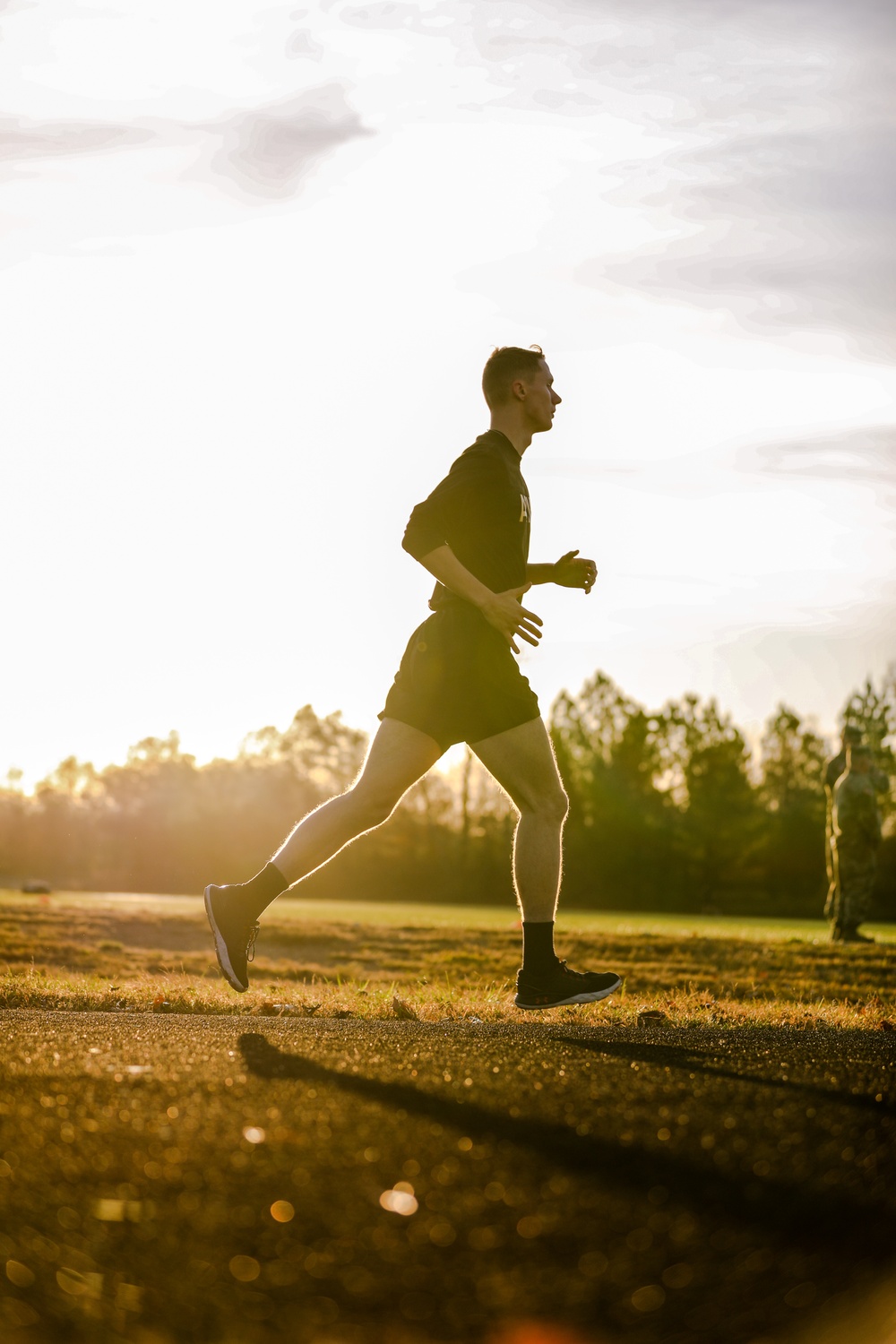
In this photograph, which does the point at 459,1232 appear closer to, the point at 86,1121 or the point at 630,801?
the point at 86,1121

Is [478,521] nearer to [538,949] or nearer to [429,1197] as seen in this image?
[538,949]

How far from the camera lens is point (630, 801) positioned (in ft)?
213

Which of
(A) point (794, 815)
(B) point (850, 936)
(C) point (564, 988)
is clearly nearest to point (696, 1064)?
(C) point (564, 988)

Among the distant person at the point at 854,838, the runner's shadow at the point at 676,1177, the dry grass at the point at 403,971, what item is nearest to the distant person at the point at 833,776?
the distant person at the point at 854,838

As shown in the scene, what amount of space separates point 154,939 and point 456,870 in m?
44.9

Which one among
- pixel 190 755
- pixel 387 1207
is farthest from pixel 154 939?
pixel 190 755

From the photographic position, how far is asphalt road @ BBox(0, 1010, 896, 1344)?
1.63 metres

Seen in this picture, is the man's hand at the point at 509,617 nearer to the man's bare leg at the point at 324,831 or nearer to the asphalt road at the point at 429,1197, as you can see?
the man's bare leg at the point at 324,831

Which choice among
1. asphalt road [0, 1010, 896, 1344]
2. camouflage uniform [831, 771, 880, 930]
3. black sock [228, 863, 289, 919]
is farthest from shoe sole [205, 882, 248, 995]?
camouflage uniform [831, 771, 880, 930]

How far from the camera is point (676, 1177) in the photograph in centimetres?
223

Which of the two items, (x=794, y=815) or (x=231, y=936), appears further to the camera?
(x=794, y=815)

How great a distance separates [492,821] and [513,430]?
65954 millimetres

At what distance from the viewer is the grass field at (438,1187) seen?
1.63m

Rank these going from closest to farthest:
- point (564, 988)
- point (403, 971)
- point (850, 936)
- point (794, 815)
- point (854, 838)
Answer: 1. point (564, 988)
2. point (403, 971)
3. point (854, 838)
4. point (850, 936)
5. point (794, 815)
